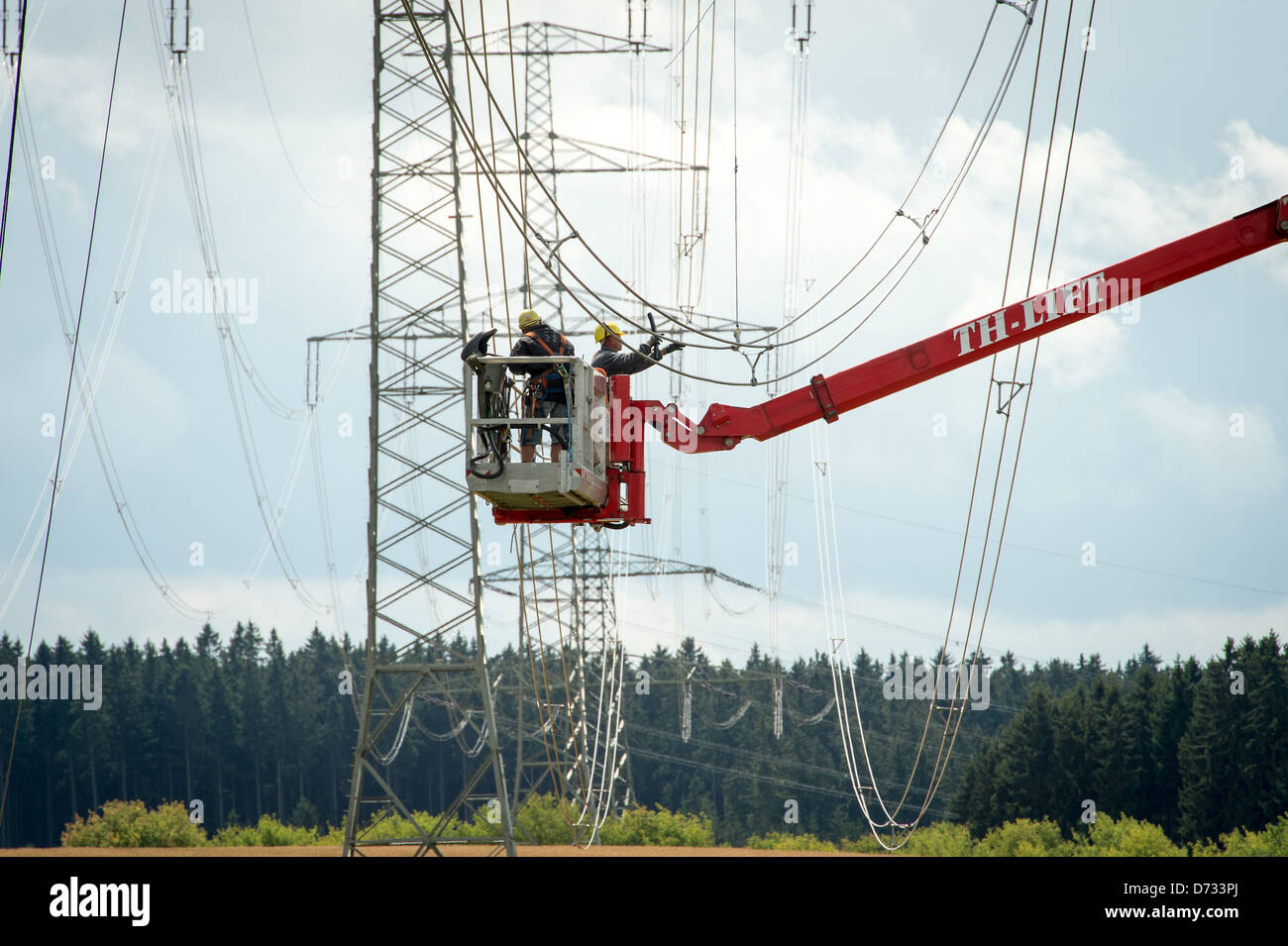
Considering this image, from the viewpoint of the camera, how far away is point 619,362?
1244 cm

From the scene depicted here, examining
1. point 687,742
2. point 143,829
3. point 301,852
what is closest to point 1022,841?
point 301,852

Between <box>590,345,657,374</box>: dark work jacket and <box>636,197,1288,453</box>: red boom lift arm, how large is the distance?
1.32m

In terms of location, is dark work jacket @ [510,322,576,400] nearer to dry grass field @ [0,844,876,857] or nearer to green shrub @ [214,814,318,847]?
dry grass field @ [0,844,876,857]

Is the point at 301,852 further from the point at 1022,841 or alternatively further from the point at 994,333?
the point at 1022,841

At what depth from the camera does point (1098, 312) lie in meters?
13.6

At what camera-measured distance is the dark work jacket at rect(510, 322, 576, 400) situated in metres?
11.6

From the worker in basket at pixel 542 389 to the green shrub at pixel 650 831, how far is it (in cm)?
2856

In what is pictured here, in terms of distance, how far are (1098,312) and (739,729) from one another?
8864 centimetres

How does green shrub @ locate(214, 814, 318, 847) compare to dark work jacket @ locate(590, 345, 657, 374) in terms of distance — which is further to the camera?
green shrub @ locate(214, 814, 318, 847)

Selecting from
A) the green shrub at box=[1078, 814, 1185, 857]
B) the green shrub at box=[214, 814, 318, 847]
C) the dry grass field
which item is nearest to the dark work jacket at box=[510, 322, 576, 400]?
the dry grass field

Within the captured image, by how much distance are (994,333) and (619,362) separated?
3981 mm

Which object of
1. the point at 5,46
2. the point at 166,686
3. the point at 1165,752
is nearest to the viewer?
the point at 5,46
